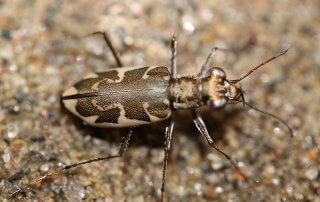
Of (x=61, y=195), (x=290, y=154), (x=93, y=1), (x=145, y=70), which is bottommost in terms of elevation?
(x=61, y=195)

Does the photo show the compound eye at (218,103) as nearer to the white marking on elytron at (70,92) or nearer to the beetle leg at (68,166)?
the beetle leg at (68,166)

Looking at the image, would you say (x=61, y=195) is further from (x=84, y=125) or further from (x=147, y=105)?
(x=147, y=105)

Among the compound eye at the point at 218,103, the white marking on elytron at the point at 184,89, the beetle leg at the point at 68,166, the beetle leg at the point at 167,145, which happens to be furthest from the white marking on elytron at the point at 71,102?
the compound eye at the point at 218,103

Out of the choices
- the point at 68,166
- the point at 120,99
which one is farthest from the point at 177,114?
the point at 68,166

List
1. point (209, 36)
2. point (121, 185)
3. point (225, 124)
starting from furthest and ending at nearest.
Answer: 1. point (209, 36)
2. point (225, 124)
3. point (121, 185)

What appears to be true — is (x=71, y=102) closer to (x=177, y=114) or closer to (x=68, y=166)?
(x=68, y=166)

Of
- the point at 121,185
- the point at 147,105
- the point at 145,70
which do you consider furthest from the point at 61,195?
the point at 145,70
